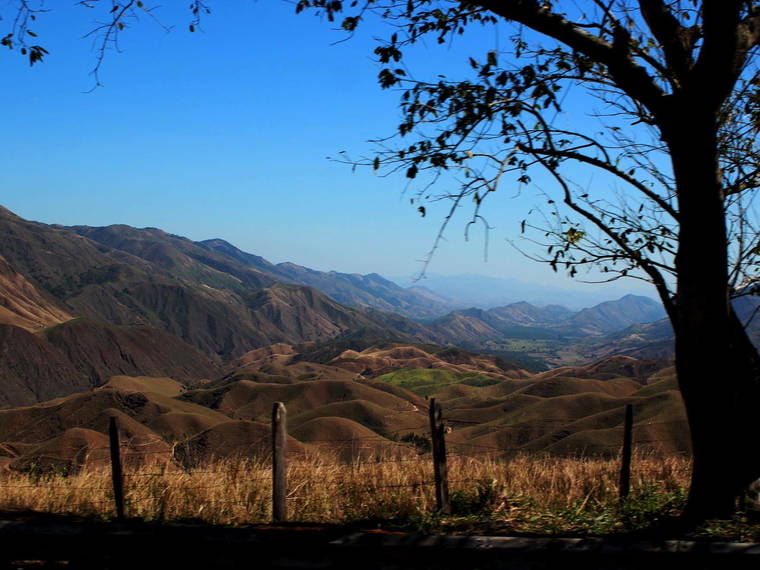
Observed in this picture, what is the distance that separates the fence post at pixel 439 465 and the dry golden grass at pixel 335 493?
16cm

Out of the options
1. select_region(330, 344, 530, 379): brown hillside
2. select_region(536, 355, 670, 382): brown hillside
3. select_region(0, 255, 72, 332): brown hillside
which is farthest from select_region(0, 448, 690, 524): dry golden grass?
select_region(0, 255, 72, 332): brown hillside

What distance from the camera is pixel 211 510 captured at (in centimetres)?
697

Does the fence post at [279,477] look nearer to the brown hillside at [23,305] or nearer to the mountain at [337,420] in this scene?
the mountain at [337,420]

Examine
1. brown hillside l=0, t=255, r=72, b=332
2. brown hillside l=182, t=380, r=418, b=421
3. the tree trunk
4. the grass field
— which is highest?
brown hillside l=0, t=255, r=72, b=332

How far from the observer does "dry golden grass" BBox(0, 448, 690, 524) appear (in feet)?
23.0

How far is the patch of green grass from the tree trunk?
8552cm

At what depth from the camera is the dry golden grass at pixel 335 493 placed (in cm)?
700

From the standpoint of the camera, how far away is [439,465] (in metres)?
7.30

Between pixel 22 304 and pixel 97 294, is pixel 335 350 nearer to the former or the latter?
pixel 22 304

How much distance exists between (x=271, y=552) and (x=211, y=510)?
10.8 ft

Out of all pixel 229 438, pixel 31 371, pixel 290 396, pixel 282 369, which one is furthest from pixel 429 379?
pixel 229 438

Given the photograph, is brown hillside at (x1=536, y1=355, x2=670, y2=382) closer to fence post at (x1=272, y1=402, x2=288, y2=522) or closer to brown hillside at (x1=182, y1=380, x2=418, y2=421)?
brown hillside at (x1=182, y1=380, x2=418, y2=421)

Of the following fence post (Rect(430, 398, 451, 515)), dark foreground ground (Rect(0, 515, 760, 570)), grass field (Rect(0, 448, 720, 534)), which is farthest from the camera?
fence post (Rect(430, 398, 451, 515))

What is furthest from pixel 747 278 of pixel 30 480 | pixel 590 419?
pixel 590 419
